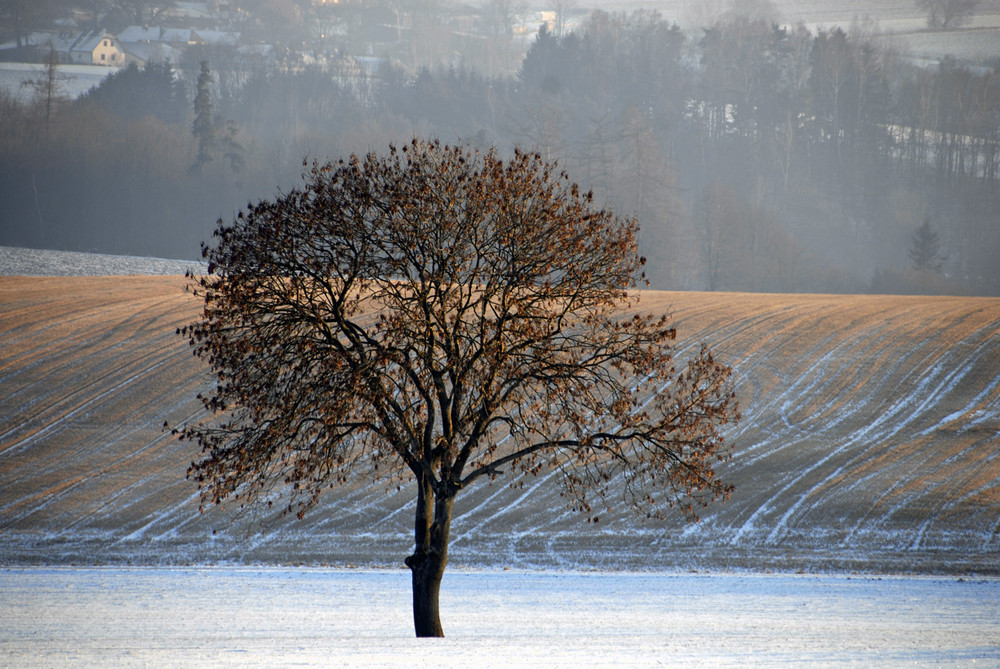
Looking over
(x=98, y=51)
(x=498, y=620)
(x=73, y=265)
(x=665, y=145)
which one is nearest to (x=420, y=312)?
(x=498, y=620)

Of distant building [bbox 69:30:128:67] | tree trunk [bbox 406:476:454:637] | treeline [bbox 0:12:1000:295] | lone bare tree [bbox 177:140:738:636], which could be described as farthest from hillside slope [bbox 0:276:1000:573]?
distant building [bbox 69:30:128:67]

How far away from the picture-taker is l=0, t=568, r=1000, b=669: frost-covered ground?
12820mm

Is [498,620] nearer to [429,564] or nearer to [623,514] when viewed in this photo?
[429,564]

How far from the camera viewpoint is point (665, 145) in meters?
107

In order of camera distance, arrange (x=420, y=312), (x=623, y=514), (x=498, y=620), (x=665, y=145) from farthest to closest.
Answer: (x=665, y=145)
(x=623, y=514)
(x=498, y=620)
(x=420, y=312)

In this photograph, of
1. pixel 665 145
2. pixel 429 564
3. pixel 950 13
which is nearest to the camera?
pixel 429 564

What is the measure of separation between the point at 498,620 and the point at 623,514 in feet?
26.4

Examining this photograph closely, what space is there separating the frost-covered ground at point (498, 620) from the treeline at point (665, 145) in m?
57.5

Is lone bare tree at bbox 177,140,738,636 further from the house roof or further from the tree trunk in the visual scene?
the house roof

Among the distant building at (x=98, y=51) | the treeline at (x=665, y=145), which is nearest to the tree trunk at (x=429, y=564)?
the treeline at (x=665, y=145)

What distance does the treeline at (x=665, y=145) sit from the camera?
79.4 m

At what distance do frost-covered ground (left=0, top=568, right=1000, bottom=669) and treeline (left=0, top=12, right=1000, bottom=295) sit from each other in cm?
5747

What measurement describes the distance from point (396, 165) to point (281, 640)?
772 cm

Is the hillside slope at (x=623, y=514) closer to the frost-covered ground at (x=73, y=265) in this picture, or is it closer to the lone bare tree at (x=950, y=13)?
the frost-covered ground at (x=73, y=265)
